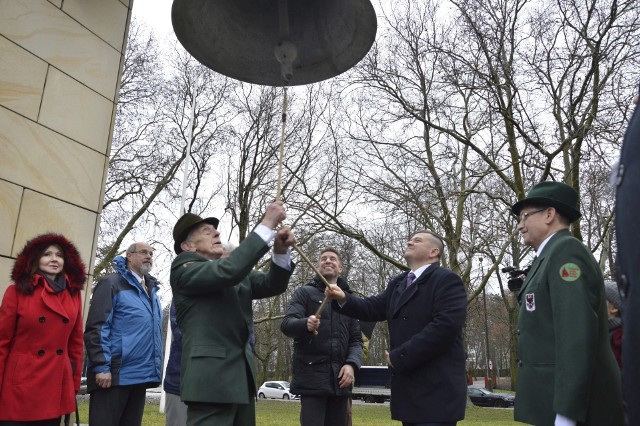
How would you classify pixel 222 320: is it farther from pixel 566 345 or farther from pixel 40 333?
pixel 566 345

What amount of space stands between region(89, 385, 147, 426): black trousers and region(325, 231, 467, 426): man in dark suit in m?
2.18

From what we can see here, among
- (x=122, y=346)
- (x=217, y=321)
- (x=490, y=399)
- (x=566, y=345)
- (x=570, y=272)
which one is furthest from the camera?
(x=490, y=399)

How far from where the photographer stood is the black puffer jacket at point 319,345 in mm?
5277

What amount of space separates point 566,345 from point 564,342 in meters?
0.02

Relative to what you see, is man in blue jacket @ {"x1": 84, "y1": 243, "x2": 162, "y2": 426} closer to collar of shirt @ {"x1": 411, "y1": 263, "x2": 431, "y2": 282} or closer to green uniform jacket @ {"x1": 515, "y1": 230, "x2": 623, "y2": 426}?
collar of shirt @ {"x1": 411, "y1": 263, "x2": 431, "y2": 282}

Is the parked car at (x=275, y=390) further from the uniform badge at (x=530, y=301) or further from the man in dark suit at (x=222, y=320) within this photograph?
the uniform badge at (x=530, y=301)

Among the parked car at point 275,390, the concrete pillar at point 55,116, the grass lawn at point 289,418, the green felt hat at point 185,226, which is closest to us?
the green felt hat at point 185,226

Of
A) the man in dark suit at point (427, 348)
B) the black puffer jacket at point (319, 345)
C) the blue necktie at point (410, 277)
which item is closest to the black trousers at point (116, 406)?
the black puffer jacket at point (319, 345)

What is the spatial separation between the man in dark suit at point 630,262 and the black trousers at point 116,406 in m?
4.85

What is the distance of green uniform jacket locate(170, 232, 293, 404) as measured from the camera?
3.35m

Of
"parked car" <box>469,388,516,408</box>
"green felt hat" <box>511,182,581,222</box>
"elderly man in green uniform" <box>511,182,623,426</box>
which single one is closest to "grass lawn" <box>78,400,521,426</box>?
"elderly man in green uniform" <box>511,182,623,426</box>

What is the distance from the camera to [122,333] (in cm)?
529

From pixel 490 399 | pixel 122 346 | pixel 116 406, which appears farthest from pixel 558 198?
pixel 490 399

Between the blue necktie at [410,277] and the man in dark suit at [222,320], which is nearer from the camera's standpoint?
the man in dark suit at [222,320]
